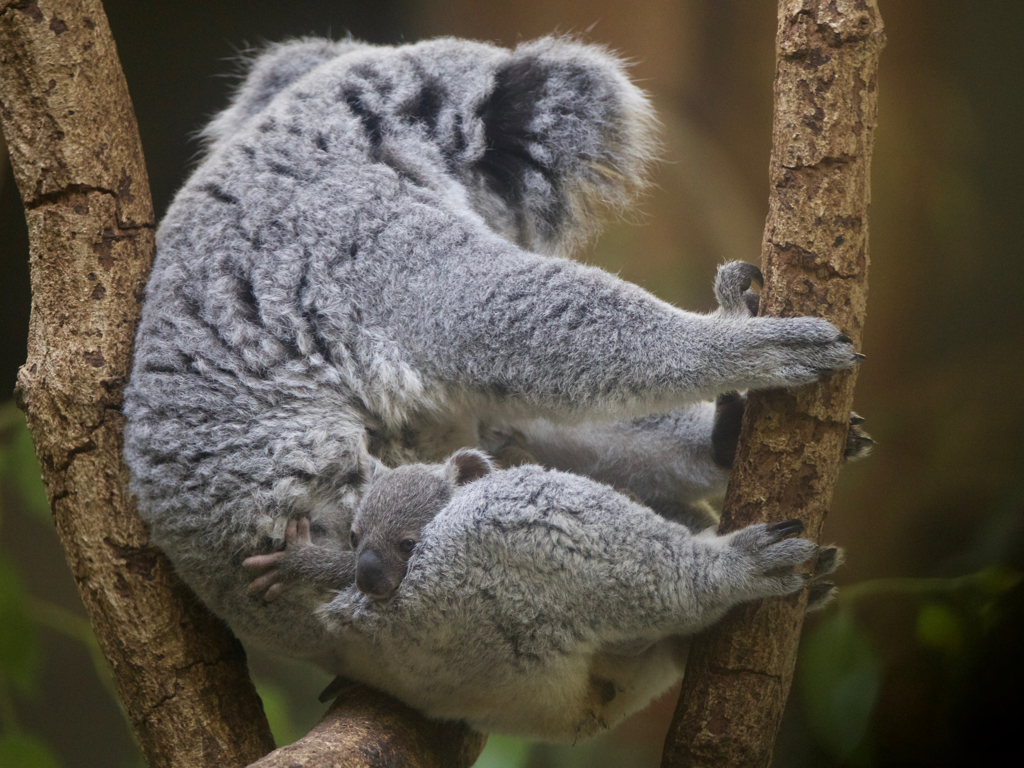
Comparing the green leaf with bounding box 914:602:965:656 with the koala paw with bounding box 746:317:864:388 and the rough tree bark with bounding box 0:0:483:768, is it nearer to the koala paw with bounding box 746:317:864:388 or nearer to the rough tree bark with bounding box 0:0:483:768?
the koala paw with bounding box 746:317:864:388

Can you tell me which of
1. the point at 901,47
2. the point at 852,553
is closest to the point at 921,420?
the point at 852,553

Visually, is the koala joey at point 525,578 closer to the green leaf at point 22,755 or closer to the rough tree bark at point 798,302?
the rough tree bark at point 798,302

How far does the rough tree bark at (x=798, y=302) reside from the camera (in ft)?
5.77

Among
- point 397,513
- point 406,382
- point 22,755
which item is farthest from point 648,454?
point 22,755

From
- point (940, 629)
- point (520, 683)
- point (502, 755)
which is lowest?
point (502, 755)

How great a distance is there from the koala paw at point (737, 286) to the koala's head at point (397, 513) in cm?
74

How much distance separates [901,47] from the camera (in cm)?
289

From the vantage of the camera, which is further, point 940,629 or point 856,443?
point 940,629

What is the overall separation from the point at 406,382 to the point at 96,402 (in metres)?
0.83

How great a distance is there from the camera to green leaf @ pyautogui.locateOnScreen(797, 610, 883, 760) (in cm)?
248

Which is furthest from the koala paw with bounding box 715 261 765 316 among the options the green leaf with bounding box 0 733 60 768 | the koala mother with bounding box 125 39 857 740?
the green leaf with bounding box 0 733 60 768

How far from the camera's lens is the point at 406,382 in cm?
206

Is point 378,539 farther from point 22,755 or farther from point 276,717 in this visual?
point 22,755

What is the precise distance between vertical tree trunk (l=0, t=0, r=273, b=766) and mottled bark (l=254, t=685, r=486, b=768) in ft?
1.09
